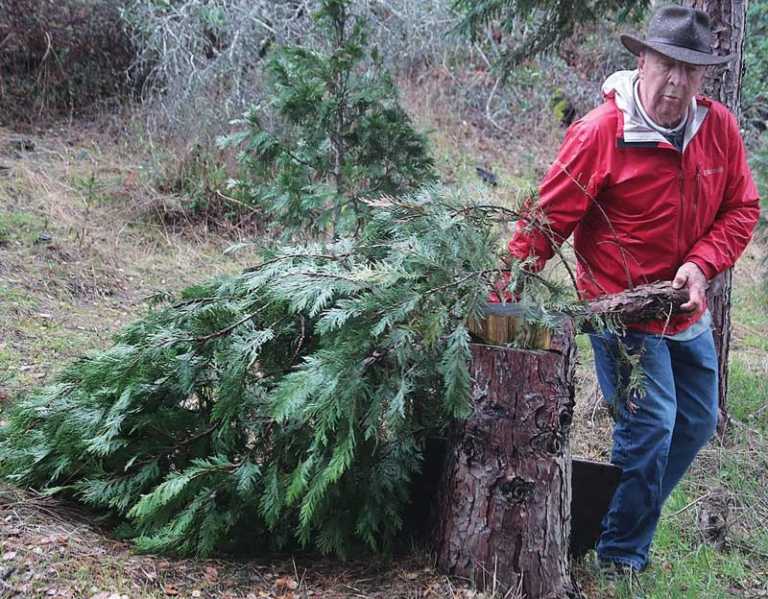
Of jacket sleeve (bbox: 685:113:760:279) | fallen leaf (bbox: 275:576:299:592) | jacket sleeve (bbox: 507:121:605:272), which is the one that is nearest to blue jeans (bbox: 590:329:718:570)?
jacket sleeve (bbox: 685:113:760:279)

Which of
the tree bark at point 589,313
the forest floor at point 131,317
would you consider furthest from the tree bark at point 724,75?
the tree bark at point 589,313

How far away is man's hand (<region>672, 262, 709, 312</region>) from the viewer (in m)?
3.18

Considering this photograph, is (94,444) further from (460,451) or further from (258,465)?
(460,451)

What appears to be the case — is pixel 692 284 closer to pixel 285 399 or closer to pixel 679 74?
pixel 679 74

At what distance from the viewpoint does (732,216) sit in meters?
3.47

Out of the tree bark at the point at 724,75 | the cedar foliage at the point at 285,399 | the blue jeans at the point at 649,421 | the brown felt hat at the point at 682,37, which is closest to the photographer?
the cedar foliage at the point at 285,399

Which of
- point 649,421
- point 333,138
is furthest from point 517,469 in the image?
point 333,138

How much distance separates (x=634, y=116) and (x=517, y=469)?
1.53 meters

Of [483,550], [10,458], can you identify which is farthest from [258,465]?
[10,458]

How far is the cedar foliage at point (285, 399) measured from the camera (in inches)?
116

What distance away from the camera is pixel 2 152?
31.1 ft

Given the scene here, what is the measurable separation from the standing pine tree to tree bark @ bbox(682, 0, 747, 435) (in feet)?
6.46

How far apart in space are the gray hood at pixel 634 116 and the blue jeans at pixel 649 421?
0.83 m

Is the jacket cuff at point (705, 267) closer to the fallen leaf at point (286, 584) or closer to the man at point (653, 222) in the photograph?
the man at point (653, 222)
